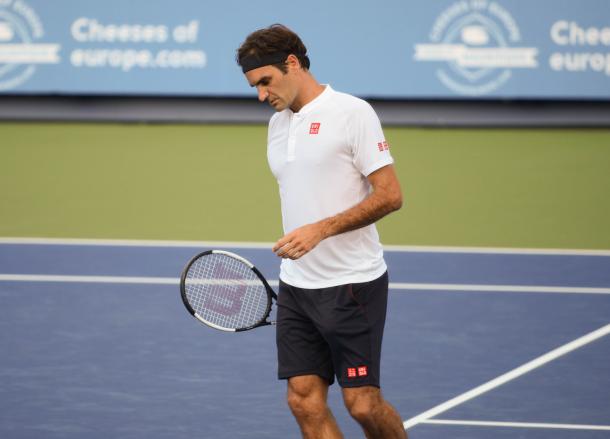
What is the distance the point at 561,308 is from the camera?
8625 millimetres

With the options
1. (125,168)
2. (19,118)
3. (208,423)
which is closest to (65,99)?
(19,118)

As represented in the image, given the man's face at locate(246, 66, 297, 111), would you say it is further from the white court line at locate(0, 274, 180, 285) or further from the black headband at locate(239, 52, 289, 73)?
the white court line at locate(0, 274, 180, 285)

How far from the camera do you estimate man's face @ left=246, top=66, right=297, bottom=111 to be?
5137mm

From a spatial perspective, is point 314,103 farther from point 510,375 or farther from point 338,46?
point 338,46

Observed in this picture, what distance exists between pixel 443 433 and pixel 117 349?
7.08 feet

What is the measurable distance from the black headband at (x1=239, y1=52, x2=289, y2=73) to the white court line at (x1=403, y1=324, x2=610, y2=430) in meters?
2.11

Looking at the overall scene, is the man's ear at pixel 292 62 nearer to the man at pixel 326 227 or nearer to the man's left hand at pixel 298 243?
the man at pixel 326 227

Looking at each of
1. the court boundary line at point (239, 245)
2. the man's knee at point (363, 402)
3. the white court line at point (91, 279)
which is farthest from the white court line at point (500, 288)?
the man's knee at point (363, 402)

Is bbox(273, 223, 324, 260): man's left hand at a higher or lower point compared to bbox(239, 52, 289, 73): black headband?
lower

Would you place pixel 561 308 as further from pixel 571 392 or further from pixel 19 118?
pixel 19 118

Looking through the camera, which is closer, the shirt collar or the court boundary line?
the shirt collar

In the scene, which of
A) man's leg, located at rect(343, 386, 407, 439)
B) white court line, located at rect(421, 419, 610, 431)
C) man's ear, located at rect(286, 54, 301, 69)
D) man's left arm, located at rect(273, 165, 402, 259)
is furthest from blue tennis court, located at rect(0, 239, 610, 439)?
man's ear, located at rect(286, 54, 301, 69)

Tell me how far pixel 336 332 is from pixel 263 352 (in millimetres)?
2563

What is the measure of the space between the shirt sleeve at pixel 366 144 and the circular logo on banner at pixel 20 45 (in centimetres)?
1029
